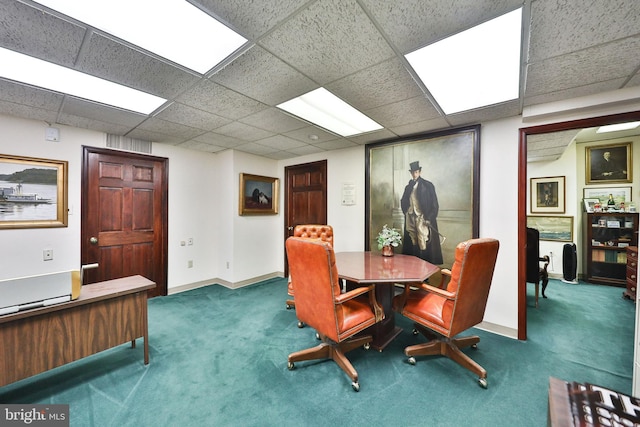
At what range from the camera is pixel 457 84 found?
81.4 inches

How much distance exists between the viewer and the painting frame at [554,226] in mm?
4875

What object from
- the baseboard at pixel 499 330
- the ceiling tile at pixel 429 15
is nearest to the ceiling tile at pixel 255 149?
the ceiling tile at pixel 429 15

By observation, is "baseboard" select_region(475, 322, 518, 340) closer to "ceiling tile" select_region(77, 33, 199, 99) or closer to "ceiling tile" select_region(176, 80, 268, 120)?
"ceiling tile" select_region(176, 80, 268, 120)

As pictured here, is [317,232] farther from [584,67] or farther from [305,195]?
[584,67]

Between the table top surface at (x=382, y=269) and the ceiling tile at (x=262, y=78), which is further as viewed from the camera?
the table top surface at (x=382, y=269)

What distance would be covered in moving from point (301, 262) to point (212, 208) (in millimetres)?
3219

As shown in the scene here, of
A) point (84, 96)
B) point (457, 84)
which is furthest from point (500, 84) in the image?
point (84, 96)

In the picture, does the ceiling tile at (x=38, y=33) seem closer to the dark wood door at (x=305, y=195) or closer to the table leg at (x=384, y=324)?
the table leg at (x=384, y=324)

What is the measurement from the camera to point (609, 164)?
15.0ft

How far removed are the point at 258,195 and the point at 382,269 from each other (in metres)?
3.06

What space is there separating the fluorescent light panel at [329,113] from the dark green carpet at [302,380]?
2437mm

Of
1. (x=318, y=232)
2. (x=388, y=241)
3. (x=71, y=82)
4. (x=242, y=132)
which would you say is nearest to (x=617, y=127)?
(x=388, y=241)

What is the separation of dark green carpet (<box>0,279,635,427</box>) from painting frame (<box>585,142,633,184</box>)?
10.2 ft

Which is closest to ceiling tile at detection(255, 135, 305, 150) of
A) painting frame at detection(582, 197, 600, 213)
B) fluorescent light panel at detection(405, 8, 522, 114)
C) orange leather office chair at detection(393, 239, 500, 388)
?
fluorescent light panel at detection(405, 8, 522, 114)
